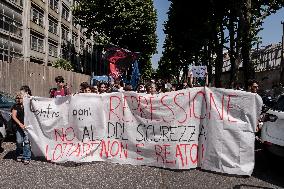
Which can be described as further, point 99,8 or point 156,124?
point 99,8

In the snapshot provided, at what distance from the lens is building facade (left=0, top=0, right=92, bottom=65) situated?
115ft

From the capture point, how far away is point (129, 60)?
53.0 feet

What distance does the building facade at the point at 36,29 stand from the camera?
115ft

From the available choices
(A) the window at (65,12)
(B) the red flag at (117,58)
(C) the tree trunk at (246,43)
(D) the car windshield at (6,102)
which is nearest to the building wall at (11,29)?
(A) the window at (65,12)

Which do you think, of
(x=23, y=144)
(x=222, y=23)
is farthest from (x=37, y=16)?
(x=23, y=144)

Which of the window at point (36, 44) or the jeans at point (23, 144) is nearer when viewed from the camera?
the jeans at point (23, 144)

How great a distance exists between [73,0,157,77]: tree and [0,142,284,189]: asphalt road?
112 ft

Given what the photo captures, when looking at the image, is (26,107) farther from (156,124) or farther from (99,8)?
(99,8)

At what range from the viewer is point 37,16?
1639 inches

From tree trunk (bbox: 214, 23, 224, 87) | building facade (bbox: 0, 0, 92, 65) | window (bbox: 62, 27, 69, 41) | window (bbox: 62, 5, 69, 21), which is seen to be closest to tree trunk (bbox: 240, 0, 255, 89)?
tree trunk (bbox: 214, 23, 224, 87)

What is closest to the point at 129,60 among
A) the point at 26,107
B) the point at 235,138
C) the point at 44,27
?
the point at 26,107

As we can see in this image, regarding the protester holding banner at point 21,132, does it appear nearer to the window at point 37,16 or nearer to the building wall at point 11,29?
the building wall at point 11,29

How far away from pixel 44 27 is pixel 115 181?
39.3 metres

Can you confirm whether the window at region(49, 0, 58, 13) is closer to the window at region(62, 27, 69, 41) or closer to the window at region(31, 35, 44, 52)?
the window at region(62, 27, 69, 41)
